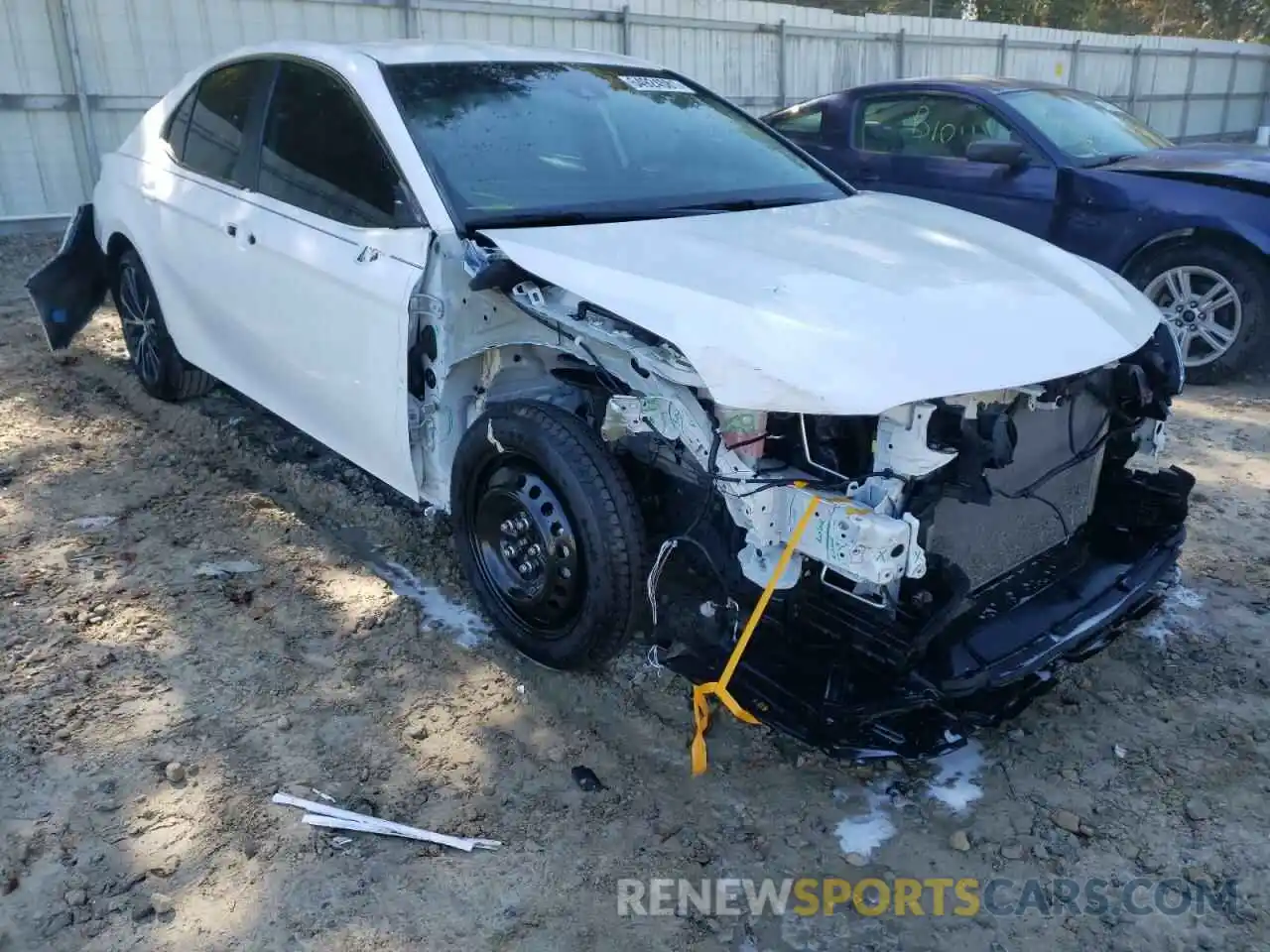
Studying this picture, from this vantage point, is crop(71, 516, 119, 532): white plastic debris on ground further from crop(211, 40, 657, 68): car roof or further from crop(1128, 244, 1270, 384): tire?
crop(1128, 244, 1270, 384): tire

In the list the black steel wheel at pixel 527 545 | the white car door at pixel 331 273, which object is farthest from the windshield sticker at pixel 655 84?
the black steel wheel at pixel 527 545

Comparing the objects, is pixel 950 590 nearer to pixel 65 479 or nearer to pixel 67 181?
pixel 65 479

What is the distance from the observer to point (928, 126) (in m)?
7.12

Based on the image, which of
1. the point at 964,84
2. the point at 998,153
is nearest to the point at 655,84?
the point at 998,153

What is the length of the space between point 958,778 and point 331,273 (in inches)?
99.2

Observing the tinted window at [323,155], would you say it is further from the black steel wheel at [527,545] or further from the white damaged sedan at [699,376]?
the black steel wheel at [527,545]

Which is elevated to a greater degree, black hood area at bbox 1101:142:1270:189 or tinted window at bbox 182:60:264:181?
tinted window at bbox 182:60:264:181

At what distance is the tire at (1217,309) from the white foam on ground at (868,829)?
4556 millimetres

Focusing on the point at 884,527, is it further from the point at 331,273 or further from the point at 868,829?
the point at 331,273

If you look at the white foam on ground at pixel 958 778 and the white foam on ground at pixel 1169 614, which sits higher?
the white foam on ground at pixel 958 778

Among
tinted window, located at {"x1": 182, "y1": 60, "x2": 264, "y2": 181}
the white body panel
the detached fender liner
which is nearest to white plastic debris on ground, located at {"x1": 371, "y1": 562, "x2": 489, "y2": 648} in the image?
the white body panel

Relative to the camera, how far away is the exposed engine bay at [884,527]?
2482 mm

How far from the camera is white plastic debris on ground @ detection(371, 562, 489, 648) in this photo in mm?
3501

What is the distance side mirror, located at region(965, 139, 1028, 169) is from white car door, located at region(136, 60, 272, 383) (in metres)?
4.28
